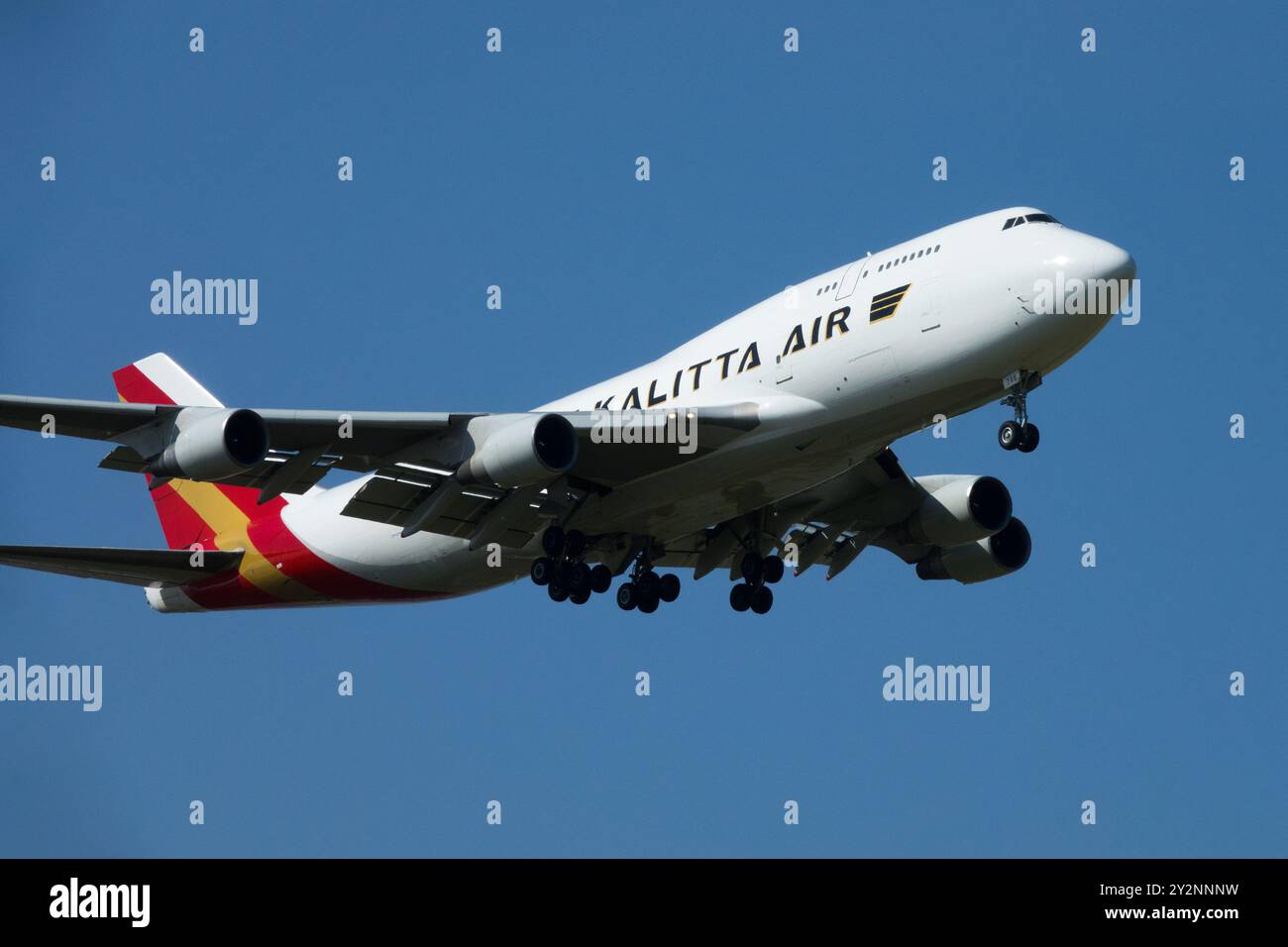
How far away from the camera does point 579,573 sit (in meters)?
37.8

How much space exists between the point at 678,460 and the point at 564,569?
3.91 metres

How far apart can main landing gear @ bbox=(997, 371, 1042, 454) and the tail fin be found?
61.6ft

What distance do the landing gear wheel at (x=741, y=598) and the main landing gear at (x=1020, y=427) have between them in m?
9.55

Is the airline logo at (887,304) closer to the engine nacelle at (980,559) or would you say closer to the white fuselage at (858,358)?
the white fuselage at (858,358)

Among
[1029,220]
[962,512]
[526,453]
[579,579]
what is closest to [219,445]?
[526,453]

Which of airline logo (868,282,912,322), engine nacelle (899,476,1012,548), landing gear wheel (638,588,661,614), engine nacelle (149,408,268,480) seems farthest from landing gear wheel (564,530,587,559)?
engine nacelle (899,476,1012,548)

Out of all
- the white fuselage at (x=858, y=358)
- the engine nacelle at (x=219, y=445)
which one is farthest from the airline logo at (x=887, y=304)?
the engine nacelle at (x=219, y=445)

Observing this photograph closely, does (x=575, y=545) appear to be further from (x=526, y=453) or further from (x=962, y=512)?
(x=962, y=512)

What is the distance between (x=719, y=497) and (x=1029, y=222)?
8393mm

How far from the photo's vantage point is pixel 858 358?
33156 mm

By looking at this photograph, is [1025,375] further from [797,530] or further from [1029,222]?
[797,530]

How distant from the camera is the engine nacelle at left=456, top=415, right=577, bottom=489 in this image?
34.0m

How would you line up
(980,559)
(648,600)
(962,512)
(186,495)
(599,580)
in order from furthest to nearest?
(186,495) < (980,559) < (962,512) < (648,600) < (599,580)

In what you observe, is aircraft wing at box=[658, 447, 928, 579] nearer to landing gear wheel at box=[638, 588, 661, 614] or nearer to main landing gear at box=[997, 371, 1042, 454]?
landing gear wheel at box=[638, 588, 661, 614]
